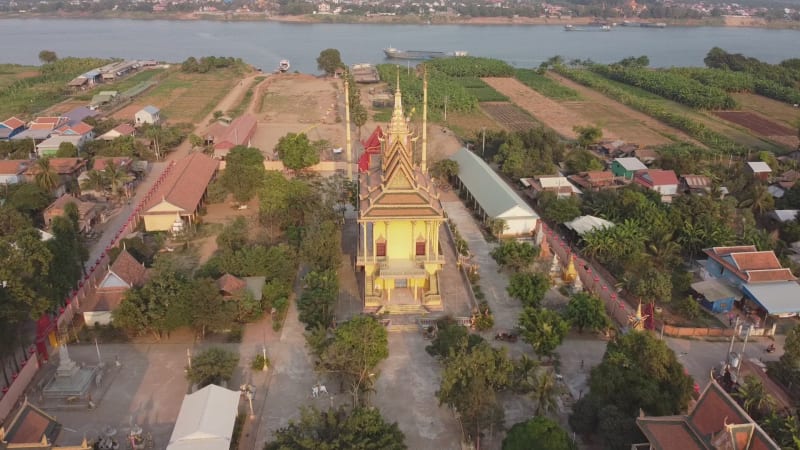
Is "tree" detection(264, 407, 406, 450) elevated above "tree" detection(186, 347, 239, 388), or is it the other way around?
"tree" detection(264, 407, 406, 450)

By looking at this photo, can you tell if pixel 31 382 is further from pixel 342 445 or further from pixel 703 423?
pixel 703 423

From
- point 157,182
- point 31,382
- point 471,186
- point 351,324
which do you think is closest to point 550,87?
point 471,186

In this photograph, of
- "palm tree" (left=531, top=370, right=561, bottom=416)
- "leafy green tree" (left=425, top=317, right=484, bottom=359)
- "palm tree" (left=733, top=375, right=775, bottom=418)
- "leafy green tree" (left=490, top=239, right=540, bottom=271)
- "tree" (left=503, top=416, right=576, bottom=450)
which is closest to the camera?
"tree" (left=503, top=416, right=576, bottom=450)

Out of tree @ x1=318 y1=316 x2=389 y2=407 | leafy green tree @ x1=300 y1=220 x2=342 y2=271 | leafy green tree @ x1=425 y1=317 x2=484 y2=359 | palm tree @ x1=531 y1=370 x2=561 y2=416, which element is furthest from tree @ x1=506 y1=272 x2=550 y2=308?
leafy green tree @ x1=300 y1=220 x2=342 y2=271

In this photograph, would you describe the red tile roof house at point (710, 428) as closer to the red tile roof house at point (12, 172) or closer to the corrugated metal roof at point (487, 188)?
the corrugated metal roof at point (487, 188)

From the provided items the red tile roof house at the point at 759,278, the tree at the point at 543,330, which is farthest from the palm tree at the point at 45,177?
the red tile roof house at the point at 759,278

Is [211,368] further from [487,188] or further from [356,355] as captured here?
[487,188]

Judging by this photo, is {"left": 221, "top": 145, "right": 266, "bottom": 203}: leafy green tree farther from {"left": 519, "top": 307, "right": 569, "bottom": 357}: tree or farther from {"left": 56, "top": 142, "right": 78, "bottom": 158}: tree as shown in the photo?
{"left": 519, "top": 307, "right": 569, "bottom": 357}: tree
